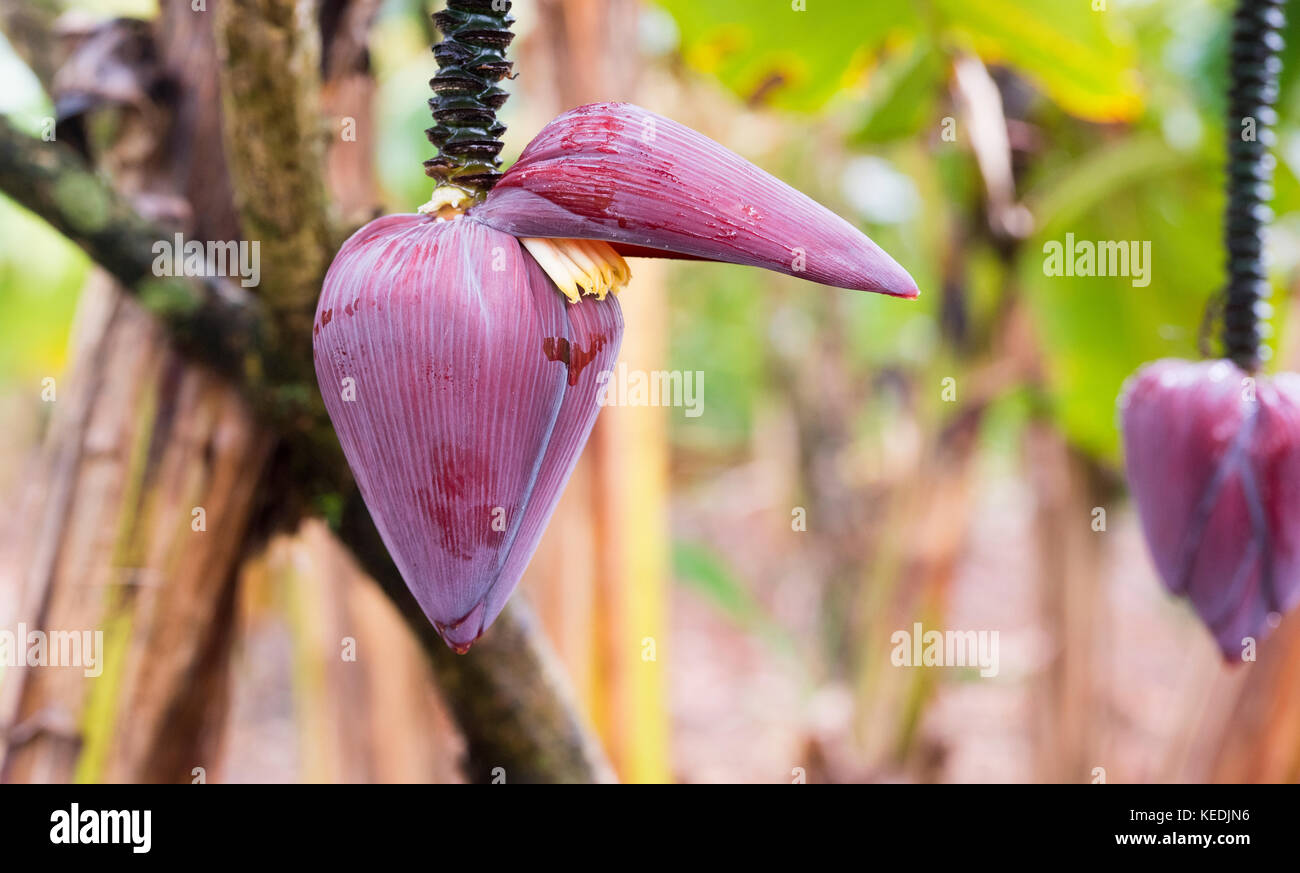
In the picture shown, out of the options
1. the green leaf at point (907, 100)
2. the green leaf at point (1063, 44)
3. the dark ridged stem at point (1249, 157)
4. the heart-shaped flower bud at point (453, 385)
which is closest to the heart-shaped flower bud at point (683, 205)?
the heart-shaped flower bud at point (453, 385)

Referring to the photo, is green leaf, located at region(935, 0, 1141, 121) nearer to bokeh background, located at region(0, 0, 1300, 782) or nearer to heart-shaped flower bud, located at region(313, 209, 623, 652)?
bokeh background, located at region(0, 0, 1300, 782)

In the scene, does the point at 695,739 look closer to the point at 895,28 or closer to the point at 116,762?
the point at 895,28

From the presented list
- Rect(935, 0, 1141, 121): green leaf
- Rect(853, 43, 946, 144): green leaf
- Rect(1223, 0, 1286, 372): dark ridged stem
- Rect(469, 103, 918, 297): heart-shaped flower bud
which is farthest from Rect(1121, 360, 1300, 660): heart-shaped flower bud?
Rect(853, 43, 946, 144): green leaf

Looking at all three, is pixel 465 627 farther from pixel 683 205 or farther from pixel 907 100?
pixel 907 100

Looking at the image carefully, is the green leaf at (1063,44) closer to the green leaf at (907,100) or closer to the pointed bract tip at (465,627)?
the green leaf at (907,100)
